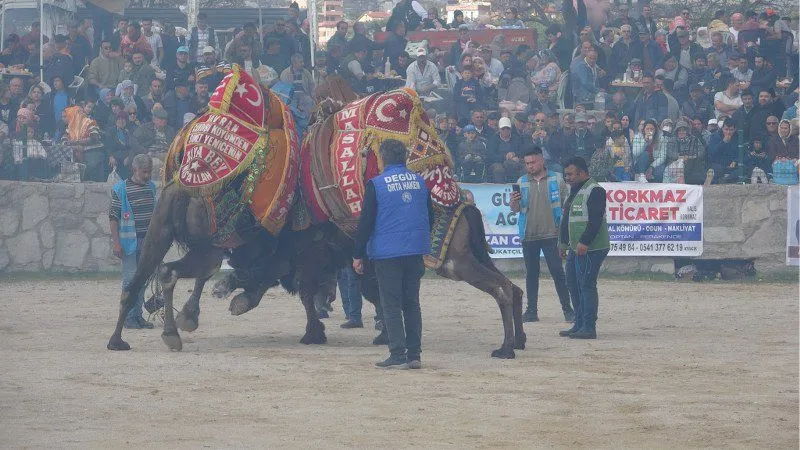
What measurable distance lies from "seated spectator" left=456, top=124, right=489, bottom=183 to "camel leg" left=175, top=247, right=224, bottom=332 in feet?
23.6

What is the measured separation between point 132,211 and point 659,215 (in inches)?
314

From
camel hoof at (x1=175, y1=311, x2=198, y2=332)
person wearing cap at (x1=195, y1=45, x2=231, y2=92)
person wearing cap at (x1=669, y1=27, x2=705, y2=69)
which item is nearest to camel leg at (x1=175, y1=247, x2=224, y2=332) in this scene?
camel hoof at (x1=175, y1=311, x2=198, y2=332)

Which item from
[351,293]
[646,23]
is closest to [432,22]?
[646,23]

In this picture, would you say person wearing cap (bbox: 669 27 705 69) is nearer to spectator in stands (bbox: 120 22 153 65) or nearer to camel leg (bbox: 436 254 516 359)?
spectator in stands (bbox: 120 22 153 65)

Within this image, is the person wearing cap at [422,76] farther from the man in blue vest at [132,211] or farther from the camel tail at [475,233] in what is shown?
the camel tail at [475,233]

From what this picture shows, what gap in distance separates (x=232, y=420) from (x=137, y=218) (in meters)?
4.92

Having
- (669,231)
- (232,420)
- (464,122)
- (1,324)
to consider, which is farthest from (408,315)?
(464,122)

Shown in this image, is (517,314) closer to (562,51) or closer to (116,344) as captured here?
(116,344)

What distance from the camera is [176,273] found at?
1091 cm

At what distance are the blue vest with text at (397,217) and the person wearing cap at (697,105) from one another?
11093mm

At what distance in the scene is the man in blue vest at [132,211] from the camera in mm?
12133

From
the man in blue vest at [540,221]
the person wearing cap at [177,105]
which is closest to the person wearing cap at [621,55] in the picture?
the person wearing cap at [177,105]

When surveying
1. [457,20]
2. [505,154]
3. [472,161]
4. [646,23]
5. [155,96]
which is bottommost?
[472,161]

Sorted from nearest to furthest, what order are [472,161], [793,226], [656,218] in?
[793,226], [656,218], [472,161]
